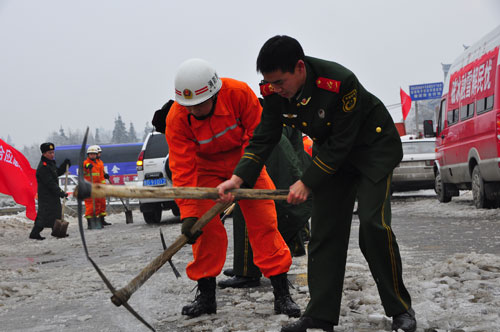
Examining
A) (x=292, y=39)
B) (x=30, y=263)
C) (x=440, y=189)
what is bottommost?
(x=30, y=263)

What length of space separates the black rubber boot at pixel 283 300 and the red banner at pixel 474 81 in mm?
6757

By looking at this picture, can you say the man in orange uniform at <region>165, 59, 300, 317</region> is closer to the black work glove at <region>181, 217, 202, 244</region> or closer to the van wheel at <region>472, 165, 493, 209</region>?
the black work glove at <region>181, 217, 202, 244</region>

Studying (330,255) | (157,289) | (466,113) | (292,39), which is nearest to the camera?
(292,39)

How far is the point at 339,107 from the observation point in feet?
11.8

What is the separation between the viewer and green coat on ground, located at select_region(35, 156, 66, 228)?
43.1 feet

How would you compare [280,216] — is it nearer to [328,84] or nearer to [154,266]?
[154,266]

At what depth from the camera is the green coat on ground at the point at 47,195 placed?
13.1m

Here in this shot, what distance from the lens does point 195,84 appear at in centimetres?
429

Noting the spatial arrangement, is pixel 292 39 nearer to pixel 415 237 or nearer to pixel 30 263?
pixel 415 237

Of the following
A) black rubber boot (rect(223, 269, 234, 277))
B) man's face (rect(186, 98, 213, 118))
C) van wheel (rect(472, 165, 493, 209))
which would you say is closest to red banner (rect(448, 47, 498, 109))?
van wheel (rect(472, 165, 493, 209))

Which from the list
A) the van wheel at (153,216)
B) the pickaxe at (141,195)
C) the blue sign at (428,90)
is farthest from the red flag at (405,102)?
the pickaxe at (141,195)

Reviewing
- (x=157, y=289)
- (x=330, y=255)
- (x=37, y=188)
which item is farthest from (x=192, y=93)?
(x=37, y=188)

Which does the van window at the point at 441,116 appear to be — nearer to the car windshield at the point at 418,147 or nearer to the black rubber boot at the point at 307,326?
the car windshield at the point at 418,147

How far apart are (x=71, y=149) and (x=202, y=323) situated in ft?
124
